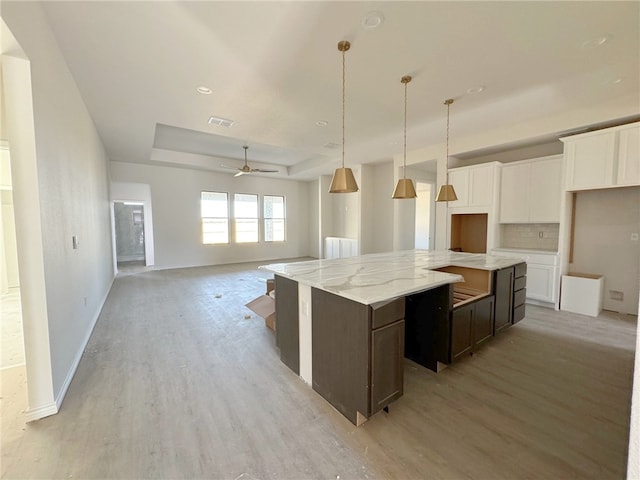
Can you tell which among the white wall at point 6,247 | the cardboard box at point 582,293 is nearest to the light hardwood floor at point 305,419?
the cardboard box at point 582,293

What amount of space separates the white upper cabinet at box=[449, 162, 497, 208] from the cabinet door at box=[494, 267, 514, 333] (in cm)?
223

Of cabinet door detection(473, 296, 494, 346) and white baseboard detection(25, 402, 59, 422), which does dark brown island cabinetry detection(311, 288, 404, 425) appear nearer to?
cabinet door detection(473, 296, 494, 346)

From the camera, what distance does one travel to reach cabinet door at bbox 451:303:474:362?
2416 mm

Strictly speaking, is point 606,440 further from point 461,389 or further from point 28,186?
point 28,186

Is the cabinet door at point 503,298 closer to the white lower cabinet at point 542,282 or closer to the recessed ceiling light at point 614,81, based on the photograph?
A: the white lower cabinet at point 542,282

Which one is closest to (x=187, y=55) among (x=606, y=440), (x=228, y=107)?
(x=228, y=107)

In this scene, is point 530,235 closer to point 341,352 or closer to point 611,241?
point 611,241

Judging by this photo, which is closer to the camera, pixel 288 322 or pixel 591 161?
pixel 288 322

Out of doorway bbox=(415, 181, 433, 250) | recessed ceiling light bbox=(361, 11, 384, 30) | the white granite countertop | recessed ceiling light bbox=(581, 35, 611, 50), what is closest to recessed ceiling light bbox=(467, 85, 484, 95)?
recessed ceiling light bbox=(581, 35, 611, 50)

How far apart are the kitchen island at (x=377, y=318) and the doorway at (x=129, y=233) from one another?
8468mm

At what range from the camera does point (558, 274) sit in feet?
13.6

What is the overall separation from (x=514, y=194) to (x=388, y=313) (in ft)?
14.1

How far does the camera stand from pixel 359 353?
1.80m

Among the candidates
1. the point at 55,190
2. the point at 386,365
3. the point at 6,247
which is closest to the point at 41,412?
the point at 55,190
